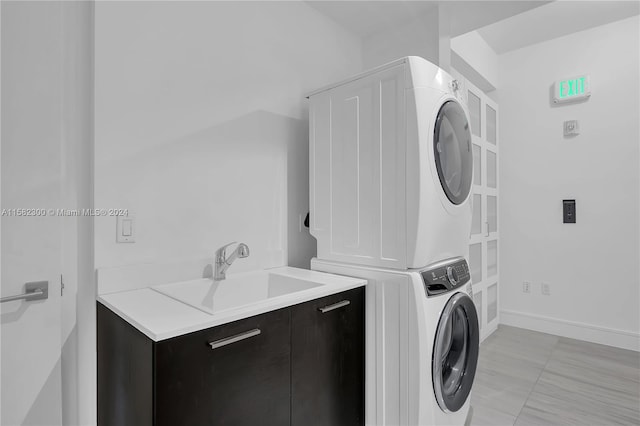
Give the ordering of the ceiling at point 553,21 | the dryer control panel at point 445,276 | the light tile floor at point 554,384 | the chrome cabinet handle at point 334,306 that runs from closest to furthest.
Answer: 1. the chrome cabinet handle at point 334,306
2. the dryer control panel at point 445,276
3. the light tile floor at point 554,384
4. the ceiling at point 553,21

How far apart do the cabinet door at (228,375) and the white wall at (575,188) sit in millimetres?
3230

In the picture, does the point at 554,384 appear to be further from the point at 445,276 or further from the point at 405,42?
the point at 405,42

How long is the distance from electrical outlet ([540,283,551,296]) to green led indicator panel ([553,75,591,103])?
1797mm

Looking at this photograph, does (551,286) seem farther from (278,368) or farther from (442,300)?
(278,368)

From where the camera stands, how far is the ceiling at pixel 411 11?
7.10ft

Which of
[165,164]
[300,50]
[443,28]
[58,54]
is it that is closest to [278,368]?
Answer: [165,164]

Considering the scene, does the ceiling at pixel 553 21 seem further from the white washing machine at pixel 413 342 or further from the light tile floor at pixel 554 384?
the light tile floor at pixel 554 384

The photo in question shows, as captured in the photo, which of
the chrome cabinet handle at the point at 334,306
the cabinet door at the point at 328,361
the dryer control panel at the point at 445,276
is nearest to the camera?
the cabinet door at the point at 328,361

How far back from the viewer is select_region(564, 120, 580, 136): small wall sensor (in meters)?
3.26

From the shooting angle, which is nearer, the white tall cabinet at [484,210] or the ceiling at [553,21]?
the ceiling at [553,21]

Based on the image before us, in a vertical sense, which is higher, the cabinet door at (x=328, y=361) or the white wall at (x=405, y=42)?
the white wall at (x=405, y=42)

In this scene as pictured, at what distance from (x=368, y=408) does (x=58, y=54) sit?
198 centimetres

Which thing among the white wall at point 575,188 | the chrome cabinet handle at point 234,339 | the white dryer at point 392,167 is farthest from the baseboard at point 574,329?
the chrome cabinet handle at point 234,339

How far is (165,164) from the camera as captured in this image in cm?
156
